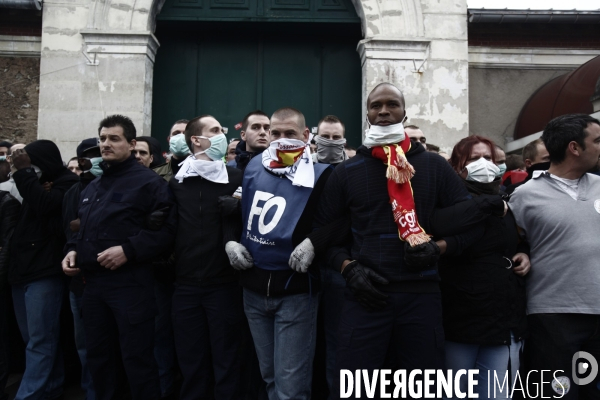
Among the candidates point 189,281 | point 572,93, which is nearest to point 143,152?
point 189,281

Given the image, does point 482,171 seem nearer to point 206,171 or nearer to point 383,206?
point 383,206

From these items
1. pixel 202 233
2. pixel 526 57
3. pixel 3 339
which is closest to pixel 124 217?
pixel 202 233

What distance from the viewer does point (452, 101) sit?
692 centimetres

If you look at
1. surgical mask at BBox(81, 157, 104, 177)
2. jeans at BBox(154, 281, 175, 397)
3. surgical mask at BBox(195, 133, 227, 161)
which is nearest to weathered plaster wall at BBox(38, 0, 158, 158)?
surgical mask at BBox(81, 157, 104, 177)

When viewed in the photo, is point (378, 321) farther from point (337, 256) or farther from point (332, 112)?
point (332, 112)

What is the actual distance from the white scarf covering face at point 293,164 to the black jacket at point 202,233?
44 cm

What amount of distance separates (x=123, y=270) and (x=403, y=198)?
198 centimetres

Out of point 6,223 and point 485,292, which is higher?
point 6,223

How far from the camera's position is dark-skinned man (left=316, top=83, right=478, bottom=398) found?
2.54 metres

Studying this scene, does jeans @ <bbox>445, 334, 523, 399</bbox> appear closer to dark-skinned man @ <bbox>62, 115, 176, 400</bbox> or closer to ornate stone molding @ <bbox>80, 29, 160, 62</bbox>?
dark-skinned man @ <bbox>62, 115, 176, 400</bbox>

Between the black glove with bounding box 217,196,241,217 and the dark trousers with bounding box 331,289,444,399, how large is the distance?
1122 millimetres

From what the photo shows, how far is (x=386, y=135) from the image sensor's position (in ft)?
8.91

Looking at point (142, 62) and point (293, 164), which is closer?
point (293, 164)

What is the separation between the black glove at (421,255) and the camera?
8.11ft
